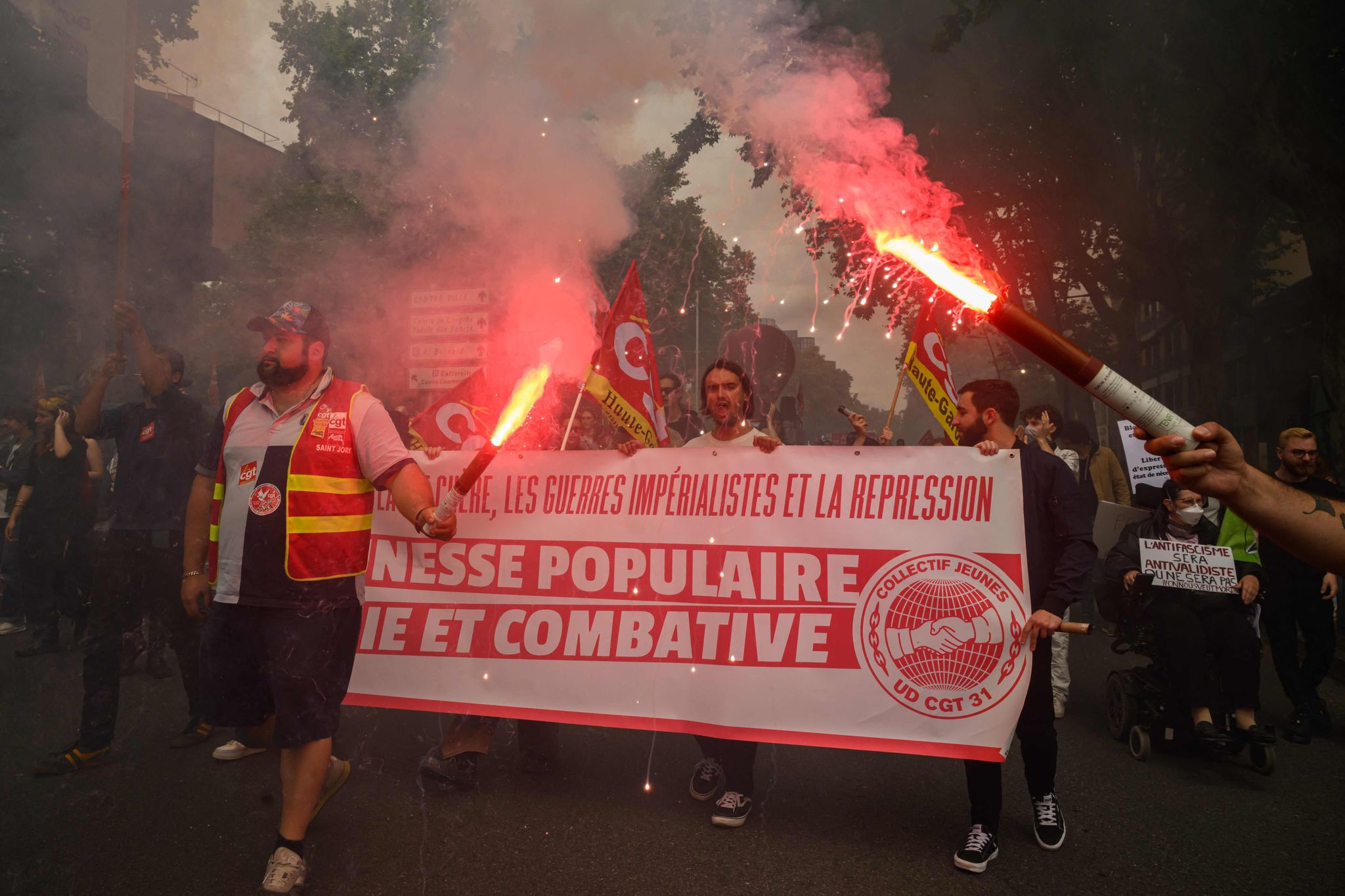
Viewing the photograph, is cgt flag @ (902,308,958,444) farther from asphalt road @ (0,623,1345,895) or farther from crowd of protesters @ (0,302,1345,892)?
asphalt road @ (0,623,1345,895)

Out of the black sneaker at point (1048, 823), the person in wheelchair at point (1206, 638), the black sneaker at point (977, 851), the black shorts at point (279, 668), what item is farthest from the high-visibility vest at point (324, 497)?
the person in wheelchair at point (1206, 638)

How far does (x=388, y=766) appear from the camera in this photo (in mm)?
4230

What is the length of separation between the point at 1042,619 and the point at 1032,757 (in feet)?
2.13

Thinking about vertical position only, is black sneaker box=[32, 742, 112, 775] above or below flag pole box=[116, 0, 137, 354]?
below

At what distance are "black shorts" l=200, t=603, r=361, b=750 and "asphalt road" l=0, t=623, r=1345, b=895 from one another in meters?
0.57

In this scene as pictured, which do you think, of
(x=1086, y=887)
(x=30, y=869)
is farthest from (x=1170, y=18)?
(x=30, y=869)

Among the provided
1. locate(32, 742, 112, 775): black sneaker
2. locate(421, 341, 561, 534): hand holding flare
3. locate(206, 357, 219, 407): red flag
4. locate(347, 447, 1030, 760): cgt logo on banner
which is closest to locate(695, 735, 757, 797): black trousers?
locate(347, 447, 1030, 760): cgt logo on banner

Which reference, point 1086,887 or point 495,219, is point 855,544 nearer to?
point 1086,887

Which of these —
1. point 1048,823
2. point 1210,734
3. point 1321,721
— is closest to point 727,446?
point 1048,823

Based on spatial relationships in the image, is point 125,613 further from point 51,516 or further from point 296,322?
point 51,516

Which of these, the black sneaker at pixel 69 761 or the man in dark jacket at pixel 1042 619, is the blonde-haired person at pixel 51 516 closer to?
the black sneaker at pixel 69 761

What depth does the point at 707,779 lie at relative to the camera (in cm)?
393

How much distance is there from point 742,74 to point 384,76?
509 centimetres

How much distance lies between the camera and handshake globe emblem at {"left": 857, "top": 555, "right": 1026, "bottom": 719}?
11.3 ft
